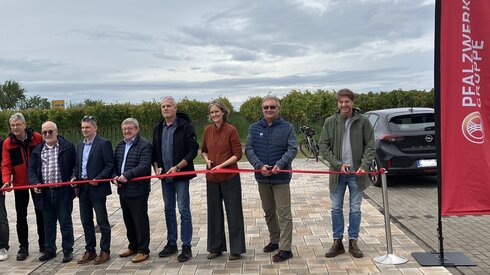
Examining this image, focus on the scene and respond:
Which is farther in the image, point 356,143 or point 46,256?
point 46,256

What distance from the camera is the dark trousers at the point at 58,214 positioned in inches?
214

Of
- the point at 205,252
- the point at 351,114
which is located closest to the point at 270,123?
the point at 351,114

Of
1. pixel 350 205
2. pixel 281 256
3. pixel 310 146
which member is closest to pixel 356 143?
pixel 350 205

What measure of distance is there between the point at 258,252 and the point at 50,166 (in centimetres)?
262

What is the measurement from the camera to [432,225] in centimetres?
658

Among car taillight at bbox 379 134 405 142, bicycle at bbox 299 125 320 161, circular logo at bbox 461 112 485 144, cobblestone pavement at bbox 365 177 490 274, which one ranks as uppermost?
circular logo at bbox 461 112 485 144

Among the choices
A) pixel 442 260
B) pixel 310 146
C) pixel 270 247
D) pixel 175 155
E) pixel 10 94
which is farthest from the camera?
pixel 10 94

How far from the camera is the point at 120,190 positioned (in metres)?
5.34

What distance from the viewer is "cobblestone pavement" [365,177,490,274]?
5242mm

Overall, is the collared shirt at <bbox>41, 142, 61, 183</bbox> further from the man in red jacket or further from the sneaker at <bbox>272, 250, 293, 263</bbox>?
the sneaker at <bbox>272, 250, 293, 263</bbox>

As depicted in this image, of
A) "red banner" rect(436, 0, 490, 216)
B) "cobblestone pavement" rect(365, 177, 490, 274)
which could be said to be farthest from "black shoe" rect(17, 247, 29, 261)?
"red banner" rect(436, 0, 490, 216)

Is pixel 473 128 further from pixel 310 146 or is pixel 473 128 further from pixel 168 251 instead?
pixel 310 146

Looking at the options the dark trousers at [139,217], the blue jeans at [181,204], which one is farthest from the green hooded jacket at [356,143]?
the dark trousers at [139,217]

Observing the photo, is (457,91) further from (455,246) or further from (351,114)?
(455,246)
